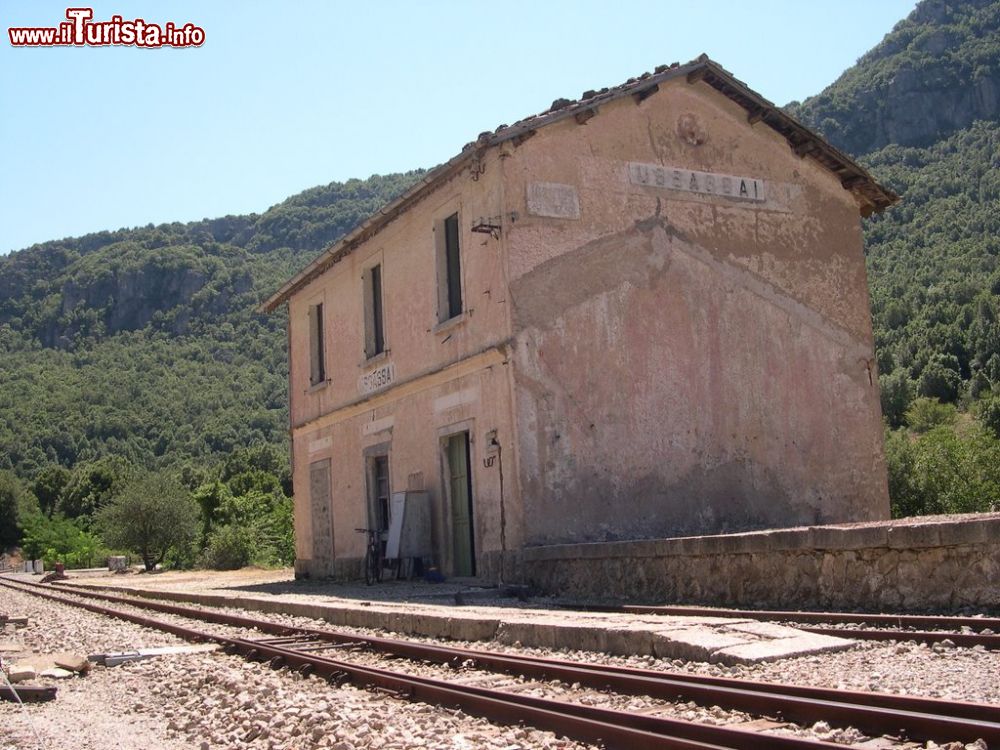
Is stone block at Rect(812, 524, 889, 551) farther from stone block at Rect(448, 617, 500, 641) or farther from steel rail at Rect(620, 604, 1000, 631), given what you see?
stone block at Rect(448, 617, 500, 641)

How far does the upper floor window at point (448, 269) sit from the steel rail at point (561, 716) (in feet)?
29.9

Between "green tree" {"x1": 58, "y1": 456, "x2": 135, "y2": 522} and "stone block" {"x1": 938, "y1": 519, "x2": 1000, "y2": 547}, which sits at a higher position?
"green tree" {"x1": 58, "y1": 456, "x2": 135, "y2": 522}

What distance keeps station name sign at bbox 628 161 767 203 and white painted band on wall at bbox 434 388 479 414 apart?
410 cm

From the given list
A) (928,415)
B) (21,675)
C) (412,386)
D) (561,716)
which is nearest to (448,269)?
(412,386)

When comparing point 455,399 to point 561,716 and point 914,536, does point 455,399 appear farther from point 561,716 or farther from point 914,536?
point 561,716

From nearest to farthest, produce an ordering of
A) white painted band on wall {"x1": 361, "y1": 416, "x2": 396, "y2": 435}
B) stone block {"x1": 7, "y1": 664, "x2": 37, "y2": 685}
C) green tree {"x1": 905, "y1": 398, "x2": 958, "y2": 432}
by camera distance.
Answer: stone block {"x1": 7, "y1": 664, "x2": 37, "y2": 685} < white painted band on wall {"x1": 361, "y1": 416, "x2": 396, "y2": 435} < green tree {"x1": 905, "y1": 398, "x2": 958, "y2": 432}

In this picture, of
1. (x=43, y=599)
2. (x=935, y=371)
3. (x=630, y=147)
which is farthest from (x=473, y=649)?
(x=935, y=371)

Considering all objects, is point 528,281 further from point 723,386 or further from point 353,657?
point 353,657

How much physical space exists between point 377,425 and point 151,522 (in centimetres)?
3166

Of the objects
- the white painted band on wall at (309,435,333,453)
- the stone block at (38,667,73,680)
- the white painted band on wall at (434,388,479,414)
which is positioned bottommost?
the stone block at (38,667,73,680)

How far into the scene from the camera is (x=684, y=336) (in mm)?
16672

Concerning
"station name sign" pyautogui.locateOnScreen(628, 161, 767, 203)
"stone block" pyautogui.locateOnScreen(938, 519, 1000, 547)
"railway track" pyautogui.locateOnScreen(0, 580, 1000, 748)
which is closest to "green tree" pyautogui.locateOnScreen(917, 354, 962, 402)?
"station name sign" pyautogui.locateOnScreen(628, 161, 767, 203)

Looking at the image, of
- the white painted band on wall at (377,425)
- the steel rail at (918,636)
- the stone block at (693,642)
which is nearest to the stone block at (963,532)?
the steel rail at (918,636)

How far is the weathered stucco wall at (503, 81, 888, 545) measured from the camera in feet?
51.1
